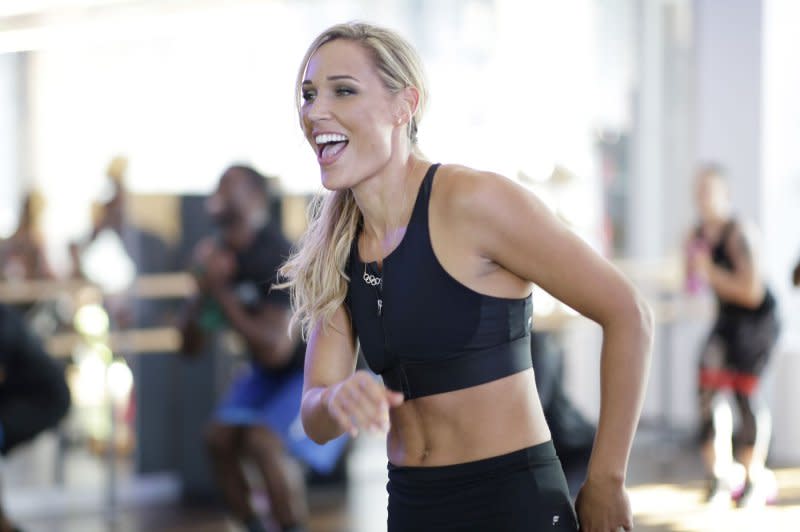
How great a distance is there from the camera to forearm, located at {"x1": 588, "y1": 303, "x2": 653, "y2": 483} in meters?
1.62

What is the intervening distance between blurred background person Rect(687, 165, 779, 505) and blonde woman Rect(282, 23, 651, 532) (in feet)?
12.5

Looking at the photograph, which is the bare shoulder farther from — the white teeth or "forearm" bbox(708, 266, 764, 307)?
"forearm" bbox(708, 266, 764, 307)

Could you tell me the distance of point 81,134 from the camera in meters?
6.50

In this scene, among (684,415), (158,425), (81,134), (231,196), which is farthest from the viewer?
(684,415)

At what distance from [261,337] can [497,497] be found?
2744mm

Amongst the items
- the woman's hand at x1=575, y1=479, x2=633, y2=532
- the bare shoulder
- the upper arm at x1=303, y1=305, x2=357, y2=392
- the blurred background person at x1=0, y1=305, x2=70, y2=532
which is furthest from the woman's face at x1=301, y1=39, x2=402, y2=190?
the blurred background person at x1=0, y1=305, x2=70, y2=532

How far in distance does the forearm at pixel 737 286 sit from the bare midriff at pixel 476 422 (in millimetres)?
3767

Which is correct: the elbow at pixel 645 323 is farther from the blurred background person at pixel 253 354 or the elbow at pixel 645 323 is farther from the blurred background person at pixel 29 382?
the blurred background person at pixel 253 354

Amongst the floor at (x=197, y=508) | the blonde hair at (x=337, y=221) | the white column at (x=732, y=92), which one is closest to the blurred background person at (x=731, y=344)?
the floor at (x=197, y=508)

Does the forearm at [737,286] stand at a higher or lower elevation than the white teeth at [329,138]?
lower

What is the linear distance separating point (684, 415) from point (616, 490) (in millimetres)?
6127

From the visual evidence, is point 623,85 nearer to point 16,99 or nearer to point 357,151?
point 16,99

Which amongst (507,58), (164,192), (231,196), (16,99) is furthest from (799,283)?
(507,58)

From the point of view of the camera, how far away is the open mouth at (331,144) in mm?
1716
